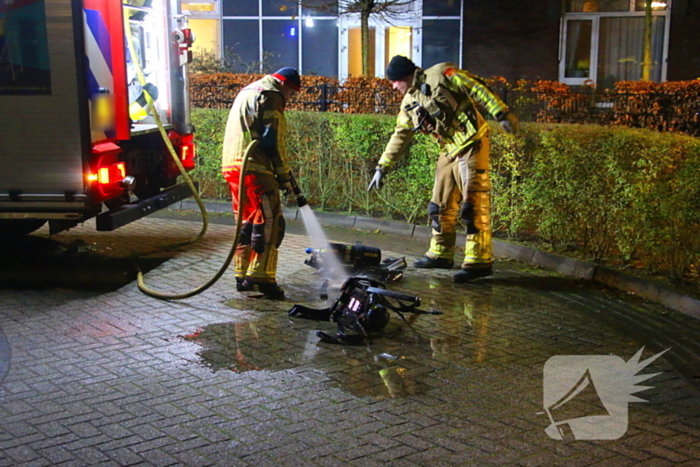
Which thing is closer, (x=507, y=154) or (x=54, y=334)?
(x=54, y=334)

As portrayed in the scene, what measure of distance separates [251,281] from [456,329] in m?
1.85

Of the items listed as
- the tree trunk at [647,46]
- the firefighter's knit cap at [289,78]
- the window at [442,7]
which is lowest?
the firefighter's knit cap at [289,78]

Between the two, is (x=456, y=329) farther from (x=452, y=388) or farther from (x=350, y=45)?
(x=350, y=45)

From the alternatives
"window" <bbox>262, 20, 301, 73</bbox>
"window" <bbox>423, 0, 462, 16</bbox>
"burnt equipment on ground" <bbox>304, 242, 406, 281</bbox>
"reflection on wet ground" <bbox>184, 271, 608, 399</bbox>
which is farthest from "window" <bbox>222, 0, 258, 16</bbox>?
"reflection on wet ground" <bbox>184, 271, 608, 399</bbox>

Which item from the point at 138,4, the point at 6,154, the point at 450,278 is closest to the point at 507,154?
the point at 450,278

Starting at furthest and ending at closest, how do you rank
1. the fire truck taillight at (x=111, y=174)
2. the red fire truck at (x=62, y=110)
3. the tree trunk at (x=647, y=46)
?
1. the tree trunk at (x=647, y=46)
2. the fire truck taillight at (x=111, y=174)
3. the red fire truck at (x=62, y=110)

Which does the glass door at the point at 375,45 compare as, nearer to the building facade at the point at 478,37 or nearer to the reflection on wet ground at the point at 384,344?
the building facade at the point at 478,37

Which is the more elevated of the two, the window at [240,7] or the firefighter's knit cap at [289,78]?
the window at [240,7]

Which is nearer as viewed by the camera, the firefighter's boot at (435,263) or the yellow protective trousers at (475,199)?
the yellow protective trousers at (475,199)

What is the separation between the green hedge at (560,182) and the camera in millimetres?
6594

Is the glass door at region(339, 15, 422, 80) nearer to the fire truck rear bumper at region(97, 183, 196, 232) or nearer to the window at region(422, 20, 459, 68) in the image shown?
the window at region(422, 20, 459, 68)

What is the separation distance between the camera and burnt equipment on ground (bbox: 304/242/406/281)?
282 inches

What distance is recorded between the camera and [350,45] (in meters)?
20.8

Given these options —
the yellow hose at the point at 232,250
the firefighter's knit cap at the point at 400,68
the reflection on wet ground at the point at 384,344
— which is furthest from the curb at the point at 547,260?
the yellow hose at the point at 232,250
